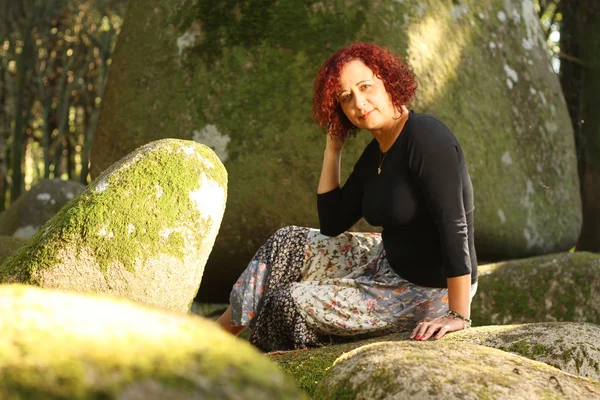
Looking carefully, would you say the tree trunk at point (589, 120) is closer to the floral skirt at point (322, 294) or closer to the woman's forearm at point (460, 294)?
the floral skirt at point (322, 294)

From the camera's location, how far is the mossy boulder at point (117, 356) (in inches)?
43.1

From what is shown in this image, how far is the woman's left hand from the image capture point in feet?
9.51

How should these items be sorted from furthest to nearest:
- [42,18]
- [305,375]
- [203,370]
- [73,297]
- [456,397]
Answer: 1. [42,18]
2. [305,375]
3. [456,397]
4. [73,297]
5. [203,370]

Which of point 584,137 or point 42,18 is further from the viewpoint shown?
point 42,18

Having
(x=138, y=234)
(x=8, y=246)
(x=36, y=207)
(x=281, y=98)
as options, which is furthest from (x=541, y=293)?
(x=36, y=207)

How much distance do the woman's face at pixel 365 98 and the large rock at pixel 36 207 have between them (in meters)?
3.55

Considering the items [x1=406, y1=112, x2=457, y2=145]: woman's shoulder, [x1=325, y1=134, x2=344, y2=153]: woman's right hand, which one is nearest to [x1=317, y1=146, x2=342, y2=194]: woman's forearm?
[x1=325, y1=134, x2=344, y2=153]: woman's right hand

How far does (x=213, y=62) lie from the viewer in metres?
4.51

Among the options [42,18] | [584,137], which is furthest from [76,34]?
[584,137]

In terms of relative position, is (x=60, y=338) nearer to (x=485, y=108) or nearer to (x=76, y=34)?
(x=485, y=108)

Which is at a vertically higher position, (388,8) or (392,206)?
(388,8)

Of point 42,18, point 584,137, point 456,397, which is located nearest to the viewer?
point 456,397

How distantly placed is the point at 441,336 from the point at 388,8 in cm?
220

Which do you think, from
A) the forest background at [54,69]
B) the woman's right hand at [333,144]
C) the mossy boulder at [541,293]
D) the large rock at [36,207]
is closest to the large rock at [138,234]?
the woman's right hand at [333,144]
